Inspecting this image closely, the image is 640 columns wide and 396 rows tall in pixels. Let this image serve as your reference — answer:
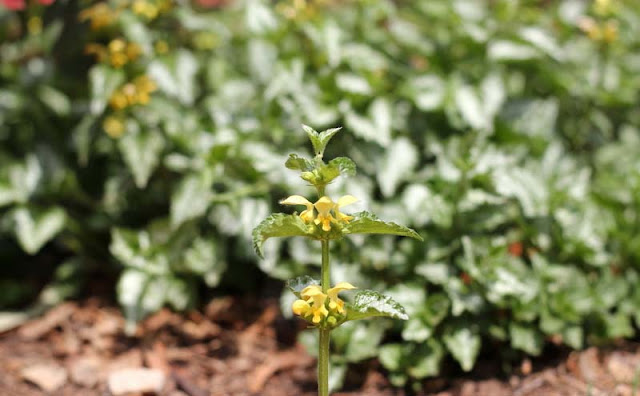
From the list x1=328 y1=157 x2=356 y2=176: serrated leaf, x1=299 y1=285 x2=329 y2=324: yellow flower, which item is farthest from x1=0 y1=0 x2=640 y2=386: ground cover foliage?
x1=328 y1=157 x2=356 y2=176: serrated leaf

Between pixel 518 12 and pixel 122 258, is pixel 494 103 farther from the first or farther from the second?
pixel 122 258

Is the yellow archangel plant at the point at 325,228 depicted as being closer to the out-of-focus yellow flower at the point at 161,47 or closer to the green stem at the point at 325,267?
the green stem at the point at 325,267

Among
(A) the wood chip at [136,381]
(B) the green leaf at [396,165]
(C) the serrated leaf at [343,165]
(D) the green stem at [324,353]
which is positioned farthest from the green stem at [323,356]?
(B) the green leaf at [396,165]

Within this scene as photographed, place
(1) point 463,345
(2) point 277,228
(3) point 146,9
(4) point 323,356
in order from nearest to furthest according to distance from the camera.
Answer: (2) point 277,228 < (4) point 323,356 < (1) point 463,345 < (3) point 146,9

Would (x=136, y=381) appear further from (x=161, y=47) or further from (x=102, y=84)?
(x=161, y=47)

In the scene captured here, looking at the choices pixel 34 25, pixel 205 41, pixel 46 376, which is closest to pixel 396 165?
pixel 205 41

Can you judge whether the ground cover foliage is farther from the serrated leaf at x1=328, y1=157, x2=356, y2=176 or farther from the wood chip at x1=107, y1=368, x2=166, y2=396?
the serrated leaf at x1=328, y1=157, x2=356, y2=176
